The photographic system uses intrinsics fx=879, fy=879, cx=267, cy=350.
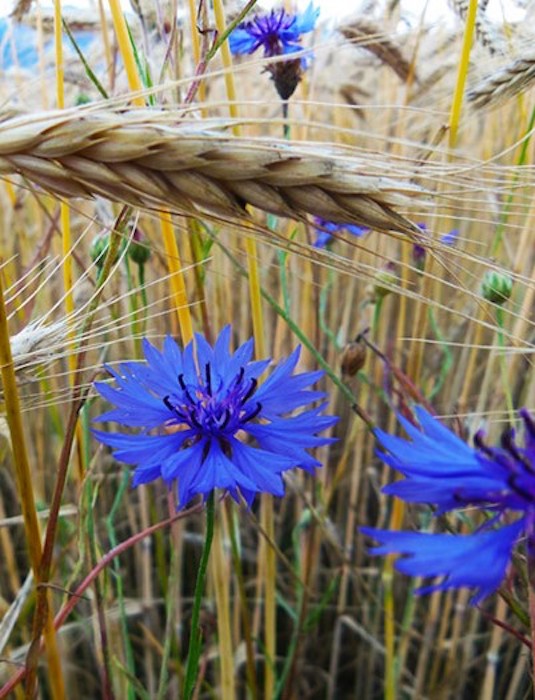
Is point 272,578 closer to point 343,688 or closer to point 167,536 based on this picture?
point 167,536

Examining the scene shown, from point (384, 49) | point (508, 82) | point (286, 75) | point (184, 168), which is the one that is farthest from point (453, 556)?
point (384, 49)

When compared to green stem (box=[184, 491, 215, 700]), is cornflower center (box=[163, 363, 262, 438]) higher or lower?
higher

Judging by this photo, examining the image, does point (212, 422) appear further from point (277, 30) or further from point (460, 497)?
point (277, 30)

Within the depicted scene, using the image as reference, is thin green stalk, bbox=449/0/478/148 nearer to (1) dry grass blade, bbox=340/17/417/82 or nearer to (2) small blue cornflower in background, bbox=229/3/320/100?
(2) small blue cornflower in background, bbox=229/3/320/100

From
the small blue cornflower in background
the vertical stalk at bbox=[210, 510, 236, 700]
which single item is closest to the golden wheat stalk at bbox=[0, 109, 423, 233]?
the vertical stalk at bbox=[210, 510, 236, 700]

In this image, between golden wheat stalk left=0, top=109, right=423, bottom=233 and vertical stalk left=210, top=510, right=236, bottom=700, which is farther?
vertical stalk left=210, top=510, right=236, bottom=700

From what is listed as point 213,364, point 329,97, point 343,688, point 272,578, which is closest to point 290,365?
point 213,364
